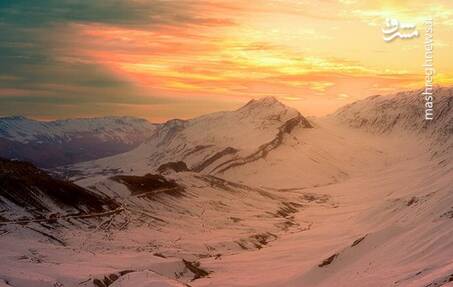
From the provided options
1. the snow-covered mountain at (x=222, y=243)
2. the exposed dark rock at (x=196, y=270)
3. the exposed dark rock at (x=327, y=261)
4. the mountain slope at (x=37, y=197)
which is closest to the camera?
the snow-covered mountain at (x=222, y=243)

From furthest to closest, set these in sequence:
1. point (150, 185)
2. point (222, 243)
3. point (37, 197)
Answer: point (150, 185)
point (37, 197)
point (222, 243)

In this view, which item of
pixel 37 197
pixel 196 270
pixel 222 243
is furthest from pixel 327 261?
pixel 37 197

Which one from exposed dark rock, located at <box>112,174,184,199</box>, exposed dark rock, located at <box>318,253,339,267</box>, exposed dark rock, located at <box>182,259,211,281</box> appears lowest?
exposed dark rock, located at <box>112,174,184,199</box>

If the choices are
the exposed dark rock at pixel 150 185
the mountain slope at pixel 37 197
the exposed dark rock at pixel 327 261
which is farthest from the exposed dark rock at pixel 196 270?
the exposed dark rock at pixel 150 185

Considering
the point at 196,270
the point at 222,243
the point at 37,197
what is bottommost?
the point at 222,243

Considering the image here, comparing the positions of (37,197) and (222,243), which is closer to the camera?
(222,243)

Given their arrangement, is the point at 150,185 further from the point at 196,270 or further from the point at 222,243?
the point at 196,270

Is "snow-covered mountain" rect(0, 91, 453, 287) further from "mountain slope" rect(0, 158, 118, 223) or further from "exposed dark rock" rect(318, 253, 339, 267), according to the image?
"mountain slope" rect(0, 158, 118, 223)

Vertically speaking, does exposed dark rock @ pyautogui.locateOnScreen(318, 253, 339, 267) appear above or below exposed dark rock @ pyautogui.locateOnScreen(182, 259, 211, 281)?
above

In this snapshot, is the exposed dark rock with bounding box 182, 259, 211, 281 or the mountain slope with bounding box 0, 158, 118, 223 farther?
the mountain slope with bounding box 0, 158, 118, 223

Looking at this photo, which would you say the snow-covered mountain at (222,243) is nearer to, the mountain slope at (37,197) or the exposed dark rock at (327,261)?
the exposed dark rock at (327,261)

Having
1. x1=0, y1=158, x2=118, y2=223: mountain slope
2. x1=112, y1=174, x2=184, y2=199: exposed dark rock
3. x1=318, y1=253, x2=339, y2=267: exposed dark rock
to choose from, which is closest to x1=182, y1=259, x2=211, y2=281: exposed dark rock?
x1=318, y1=253, x2=339, y2=267: exposed dark rock

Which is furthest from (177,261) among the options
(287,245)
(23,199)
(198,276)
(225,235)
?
(23,199)
